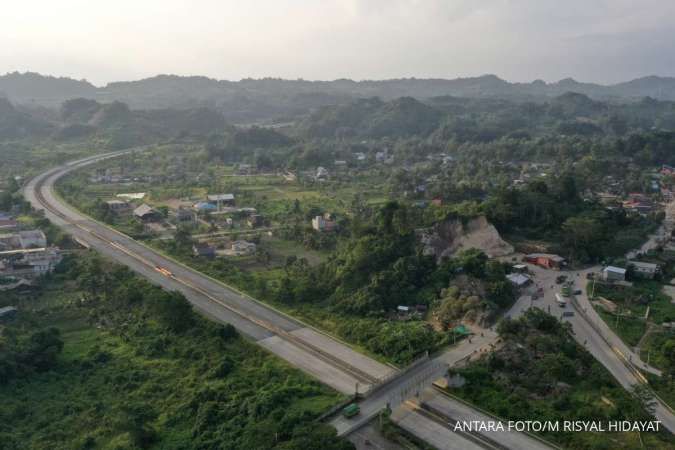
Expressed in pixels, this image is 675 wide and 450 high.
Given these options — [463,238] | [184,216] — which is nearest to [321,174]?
[184,216]

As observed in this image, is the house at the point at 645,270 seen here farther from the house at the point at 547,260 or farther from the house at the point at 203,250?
the house at the point at 203,250

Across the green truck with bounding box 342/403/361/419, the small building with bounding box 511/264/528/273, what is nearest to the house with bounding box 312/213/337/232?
the small building with bounding box 511/264/528/273

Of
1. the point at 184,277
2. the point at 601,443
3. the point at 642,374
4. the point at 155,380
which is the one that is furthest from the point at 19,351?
the point at 642,374

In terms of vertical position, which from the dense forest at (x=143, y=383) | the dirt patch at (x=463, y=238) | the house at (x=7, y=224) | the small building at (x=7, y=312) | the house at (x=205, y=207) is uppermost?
the dirt patch at (x=463, y=238)

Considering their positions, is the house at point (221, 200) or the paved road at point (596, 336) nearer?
the paved road at point (596, 336)

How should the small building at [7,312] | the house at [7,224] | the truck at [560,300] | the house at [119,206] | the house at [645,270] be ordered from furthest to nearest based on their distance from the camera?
1. the house at [119,206]
2. the house at [7,224]
3. the house at [645,270]
4. the small building at [7,312]
5. the truck at [560,300]

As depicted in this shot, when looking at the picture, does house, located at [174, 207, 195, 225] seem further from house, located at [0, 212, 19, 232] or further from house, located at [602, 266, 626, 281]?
house, located at [602, 266, 626, 281]

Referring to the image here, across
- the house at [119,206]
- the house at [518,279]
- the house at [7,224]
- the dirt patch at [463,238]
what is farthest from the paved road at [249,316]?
the dirt patch at [463,238]

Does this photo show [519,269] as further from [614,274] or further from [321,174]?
[321,174]
